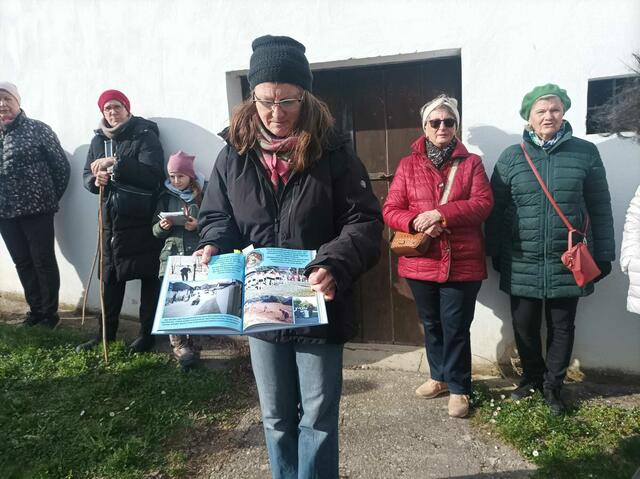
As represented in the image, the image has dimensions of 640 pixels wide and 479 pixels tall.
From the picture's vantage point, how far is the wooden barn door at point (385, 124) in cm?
339

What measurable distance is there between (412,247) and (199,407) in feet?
5.76

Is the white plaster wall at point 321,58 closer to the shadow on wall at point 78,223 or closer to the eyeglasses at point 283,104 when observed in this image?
the shadow on wall at point 78,223

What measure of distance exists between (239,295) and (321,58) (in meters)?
2.37

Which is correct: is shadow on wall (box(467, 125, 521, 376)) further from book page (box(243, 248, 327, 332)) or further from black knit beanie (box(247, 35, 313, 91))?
book page (box(243, 248, 327, 332))

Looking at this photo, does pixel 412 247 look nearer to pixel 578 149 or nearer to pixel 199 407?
pixel 578 149

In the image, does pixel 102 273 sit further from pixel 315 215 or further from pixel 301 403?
pixel 315 215

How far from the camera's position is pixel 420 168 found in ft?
9.37

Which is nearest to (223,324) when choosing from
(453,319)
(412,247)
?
(412,247)

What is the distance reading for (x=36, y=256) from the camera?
4.12 metres

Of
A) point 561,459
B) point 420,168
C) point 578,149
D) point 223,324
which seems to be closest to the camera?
point 223,324

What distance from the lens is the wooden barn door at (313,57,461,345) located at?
134 inches

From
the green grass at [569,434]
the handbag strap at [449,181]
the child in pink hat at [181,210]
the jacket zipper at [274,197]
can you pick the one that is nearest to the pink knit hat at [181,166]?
the child in pink hat at [181,210]

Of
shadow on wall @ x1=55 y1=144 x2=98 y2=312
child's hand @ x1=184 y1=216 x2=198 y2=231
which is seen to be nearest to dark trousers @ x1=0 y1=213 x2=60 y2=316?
shadow on wall @ x1=55 y1=144 x2=98 y2=312

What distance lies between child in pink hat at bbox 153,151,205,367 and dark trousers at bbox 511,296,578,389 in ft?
7.57
